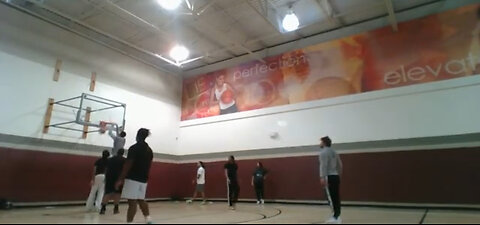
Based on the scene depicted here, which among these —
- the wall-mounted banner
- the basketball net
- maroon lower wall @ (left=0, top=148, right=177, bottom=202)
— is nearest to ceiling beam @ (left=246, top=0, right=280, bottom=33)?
the wall-mounted banner

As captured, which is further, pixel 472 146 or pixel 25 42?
pixel 25 42

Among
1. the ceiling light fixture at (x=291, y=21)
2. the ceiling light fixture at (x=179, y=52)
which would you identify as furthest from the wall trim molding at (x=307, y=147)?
the ceiling light fixture at (x=179, y=52)

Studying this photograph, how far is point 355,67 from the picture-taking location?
9375 mm

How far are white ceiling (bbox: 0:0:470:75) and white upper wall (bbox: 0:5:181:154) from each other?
0.51 metres

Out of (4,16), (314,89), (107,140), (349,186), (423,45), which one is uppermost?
(4,16)

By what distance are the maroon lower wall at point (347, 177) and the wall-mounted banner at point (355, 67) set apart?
2123mm

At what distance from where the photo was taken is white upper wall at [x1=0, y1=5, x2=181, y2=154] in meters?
8.12

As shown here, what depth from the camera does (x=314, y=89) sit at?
998 centimetres

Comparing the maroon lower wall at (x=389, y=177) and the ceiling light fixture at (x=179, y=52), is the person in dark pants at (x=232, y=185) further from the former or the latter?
the ceiling light fixture at (x=179, y=52)

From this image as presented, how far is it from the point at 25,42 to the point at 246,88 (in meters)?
7.12

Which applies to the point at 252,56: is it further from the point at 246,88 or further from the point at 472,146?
the point at 472,146

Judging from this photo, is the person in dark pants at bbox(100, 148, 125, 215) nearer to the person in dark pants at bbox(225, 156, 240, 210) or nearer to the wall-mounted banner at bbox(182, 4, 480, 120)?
the person in dark pants at bbox(225, 156, 240, 210)

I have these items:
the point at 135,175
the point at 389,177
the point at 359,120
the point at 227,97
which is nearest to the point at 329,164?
the point at 135,175

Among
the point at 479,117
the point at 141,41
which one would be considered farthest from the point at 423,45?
the point at 141,41
